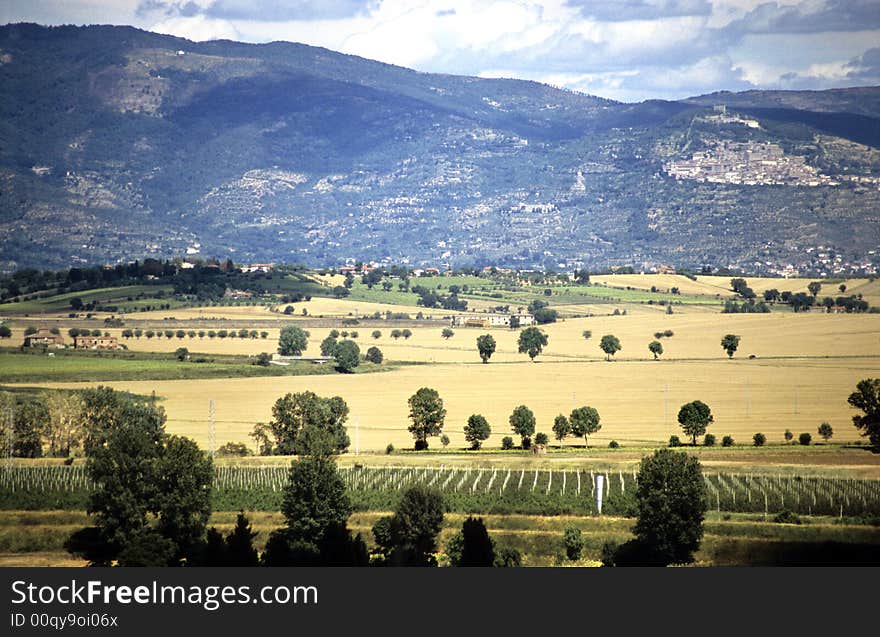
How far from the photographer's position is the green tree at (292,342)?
2308 inches

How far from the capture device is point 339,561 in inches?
1069

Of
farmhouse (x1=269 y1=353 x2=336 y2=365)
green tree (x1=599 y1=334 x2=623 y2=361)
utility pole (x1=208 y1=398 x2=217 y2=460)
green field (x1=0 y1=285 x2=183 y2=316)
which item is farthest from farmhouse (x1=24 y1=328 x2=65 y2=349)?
green tree (x1=599 y1=334 x2=623 y2=361)

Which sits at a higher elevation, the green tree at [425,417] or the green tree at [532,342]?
the green tree at [532,342]

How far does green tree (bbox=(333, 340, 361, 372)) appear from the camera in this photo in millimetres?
54319

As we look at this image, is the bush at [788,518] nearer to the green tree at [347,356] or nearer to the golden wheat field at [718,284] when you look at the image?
the green tree at [347,356]

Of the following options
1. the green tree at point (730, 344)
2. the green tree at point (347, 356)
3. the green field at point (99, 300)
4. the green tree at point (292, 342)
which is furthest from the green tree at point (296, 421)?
the green field at point (99, 300)

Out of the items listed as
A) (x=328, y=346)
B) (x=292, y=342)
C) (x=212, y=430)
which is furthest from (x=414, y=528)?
(x=292, y=342)

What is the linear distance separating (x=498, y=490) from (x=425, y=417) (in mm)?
7626

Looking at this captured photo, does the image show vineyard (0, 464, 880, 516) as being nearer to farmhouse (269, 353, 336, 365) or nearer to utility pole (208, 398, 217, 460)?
utility pole (208, 398, 217, 460)

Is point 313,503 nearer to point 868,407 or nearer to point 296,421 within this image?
point 296,421

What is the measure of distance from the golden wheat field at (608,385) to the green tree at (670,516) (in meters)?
10.6

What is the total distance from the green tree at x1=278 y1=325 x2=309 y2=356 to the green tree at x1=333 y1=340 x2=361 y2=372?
3.03 meters

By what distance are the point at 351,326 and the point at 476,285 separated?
27.8 meters

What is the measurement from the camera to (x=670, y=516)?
28531mm
